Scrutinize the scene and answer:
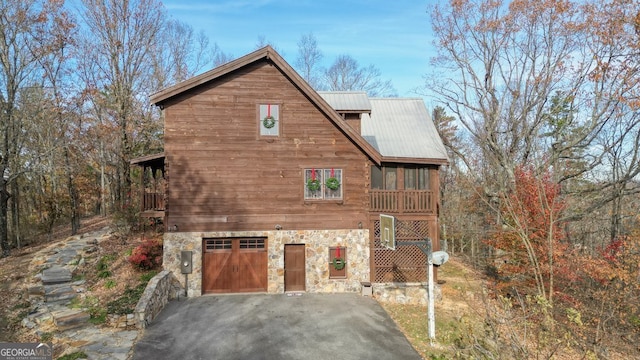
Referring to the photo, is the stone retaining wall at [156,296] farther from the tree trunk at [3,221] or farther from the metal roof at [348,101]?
the tree trunk at [3,221]

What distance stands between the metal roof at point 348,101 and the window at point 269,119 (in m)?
3.22

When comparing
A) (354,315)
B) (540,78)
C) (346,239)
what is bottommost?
(354,315)

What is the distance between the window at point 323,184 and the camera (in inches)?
557

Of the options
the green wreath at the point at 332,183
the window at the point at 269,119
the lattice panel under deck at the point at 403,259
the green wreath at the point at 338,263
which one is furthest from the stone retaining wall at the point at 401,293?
the window at the point at 269,119

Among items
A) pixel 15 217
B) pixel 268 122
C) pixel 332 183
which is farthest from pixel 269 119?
pixel 15 217

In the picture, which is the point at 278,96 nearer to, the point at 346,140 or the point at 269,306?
the point at 346,140

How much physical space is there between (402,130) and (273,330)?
1092 cm

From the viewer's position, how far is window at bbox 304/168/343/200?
557 inches

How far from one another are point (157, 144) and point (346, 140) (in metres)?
14.1

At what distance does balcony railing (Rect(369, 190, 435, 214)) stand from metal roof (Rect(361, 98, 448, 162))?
153 cm

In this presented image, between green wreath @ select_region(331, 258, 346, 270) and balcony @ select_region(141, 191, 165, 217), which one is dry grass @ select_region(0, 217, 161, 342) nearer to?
balcony @ select_region(141, 191, 165, 217)

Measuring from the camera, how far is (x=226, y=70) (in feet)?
44.5

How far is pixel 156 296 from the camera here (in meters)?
11.5

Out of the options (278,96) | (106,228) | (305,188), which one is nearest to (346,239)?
(305,188)
